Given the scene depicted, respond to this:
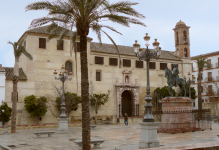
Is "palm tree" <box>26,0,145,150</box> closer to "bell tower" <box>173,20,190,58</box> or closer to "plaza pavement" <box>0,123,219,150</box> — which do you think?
"plaza pavement" <box>0,123,219,150</box>

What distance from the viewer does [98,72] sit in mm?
37031

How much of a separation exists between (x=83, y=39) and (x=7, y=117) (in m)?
21.9

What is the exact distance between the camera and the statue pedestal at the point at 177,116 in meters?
16.4

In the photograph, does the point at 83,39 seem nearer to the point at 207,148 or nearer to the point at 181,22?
the point at 207,148

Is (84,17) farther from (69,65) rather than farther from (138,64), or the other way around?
(138,64)

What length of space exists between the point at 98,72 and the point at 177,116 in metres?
21.5

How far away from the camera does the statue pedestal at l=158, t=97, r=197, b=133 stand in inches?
647

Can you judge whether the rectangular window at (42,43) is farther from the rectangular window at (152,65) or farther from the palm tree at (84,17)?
the palm tree at (84,17)

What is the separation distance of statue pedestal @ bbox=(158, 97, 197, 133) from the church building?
1512cm

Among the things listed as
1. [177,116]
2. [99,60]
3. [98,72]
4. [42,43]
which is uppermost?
[42,43]

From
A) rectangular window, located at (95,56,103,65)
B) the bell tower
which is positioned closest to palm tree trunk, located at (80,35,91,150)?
rectangular window, located at (95,56,103,65)

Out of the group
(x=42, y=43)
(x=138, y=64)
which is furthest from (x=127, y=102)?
(x=42, y=43)

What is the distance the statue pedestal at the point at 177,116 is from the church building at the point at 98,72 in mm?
15120


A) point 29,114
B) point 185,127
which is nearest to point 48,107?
point 29,114
